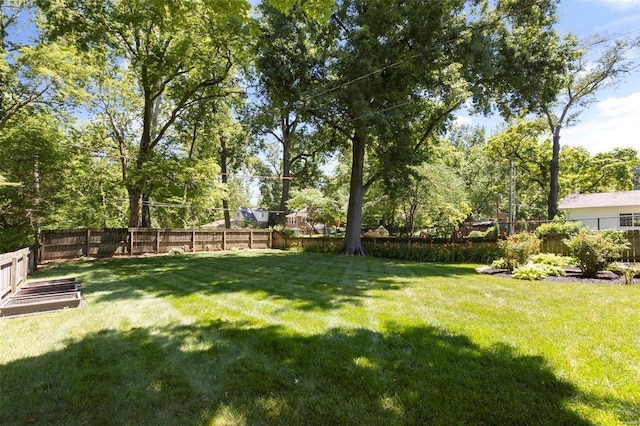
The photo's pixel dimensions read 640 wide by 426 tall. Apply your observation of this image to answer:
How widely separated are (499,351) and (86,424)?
335 centimetres

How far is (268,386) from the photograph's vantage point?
8.70 feet

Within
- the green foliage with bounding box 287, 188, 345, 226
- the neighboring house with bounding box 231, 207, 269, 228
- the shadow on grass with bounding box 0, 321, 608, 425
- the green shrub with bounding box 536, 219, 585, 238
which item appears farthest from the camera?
the neighboring house with bounding box 231, 207, 269, 228

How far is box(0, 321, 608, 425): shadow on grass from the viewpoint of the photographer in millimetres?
2260

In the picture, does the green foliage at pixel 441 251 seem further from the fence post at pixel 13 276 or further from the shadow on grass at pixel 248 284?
the fence post at pixel 13 276

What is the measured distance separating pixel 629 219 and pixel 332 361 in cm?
2889

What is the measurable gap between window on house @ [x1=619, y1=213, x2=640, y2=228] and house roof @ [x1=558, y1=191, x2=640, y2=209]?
1.00m

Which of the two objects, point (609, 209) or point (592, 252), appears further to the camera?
point (609, 209)

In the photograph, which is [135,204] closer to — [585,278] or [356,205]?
[356,205]

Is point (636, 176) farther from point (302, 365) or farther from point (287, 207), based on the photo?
point (302, 365)

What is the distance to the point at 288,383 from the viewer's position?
2697 millimetres

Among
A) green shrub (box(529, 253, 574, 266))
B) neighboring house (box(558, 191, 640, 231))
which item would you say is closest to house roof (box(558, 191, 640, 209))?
neighboring house (box(558, 191, 640, 231))

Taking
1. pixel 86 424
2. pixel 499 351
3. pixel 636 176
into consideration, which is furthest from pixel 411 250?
pixel 636 176

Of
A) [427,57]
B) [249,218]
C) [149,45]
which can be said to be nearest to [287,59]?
[427,57]

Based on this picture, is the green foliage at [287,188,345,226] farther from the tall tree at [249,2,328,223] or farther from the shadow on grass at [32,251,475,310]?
the shadow on grass at [32,251,475,310]
